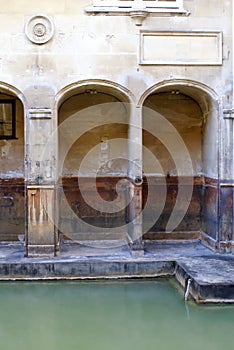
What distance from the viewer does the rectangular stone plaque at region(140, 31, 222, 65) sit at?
8383mm

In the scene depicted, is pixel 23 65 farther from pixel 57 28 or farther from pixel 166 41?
pixel 166 41

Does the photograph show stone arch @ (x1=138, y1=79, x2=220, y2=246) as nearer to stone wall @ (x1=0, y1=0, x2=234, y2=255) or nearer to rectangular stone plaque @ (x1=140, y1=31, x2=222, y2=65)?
stone wall @ (x1=0, y1=0, x2=234, y2=255)

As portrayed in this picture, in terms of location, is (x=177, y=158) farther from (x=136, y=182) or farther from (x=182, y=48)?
(x=182, y=48)

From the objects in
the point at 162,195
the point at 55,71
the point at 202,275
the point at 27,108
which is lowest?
the point at 202,275

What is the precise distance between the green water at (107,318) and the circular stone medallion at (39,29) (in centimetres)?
429

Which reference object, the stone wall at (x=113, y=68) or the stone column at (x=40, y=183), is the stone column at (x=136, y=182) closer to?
the stone wall at (x=113, y=68)

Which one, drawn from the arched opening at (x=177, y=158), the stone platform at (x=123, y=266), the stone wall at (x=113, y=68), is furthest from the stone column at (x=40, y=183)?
the arched opening at (x=177, y=158)

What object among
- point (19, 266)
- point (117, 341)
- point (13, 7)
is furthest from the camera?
point (13, 7)

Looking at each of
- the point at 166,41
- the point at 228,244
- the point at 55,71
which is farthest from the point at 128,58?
the point at 228,244

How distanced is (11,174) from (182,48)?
4.32m

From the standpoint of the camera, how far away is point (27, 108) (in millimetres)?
8227

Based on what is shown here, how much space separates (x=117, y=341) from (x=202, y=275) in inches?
77.6

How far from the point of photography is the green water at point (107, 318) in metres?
5.55

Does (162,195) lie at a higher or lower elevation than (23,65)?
lower
